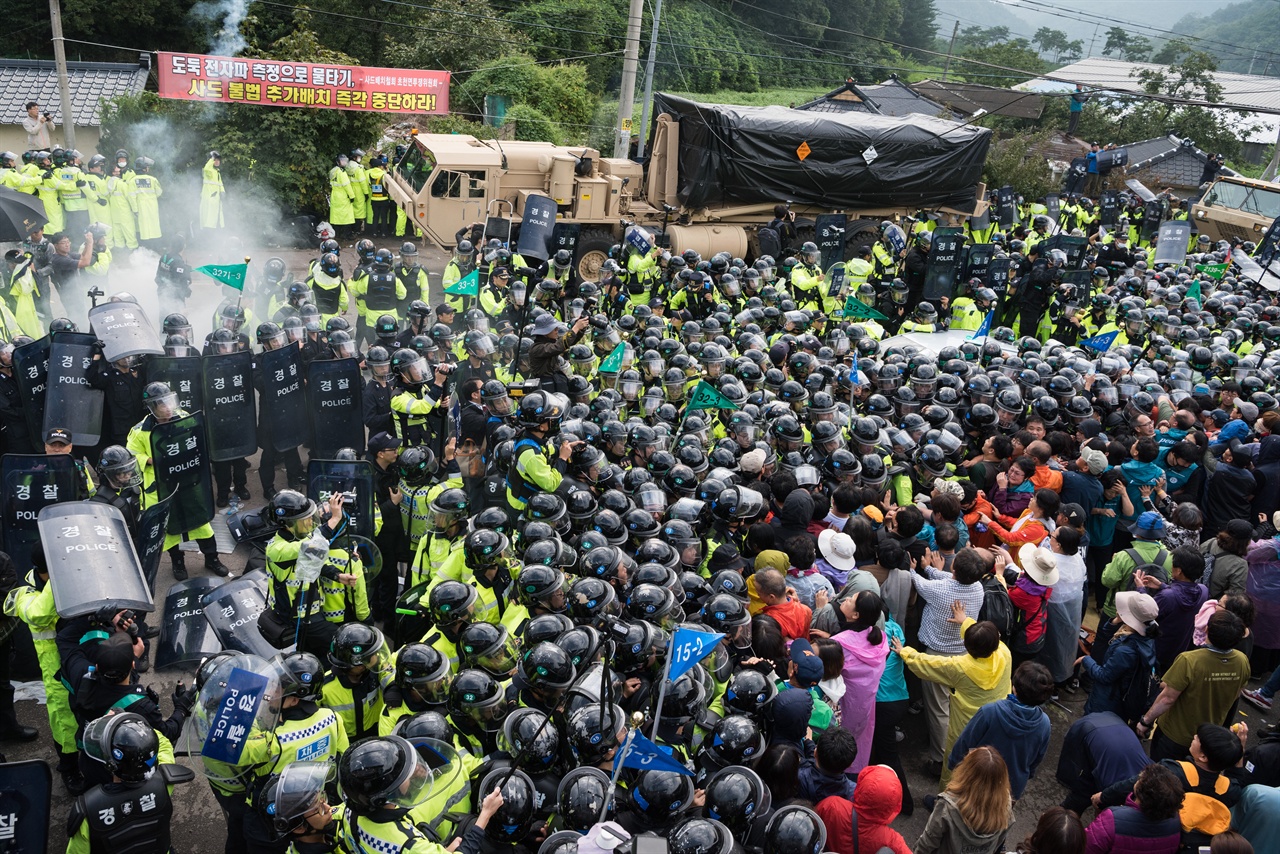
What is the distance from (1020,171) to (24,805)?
28.1 metres

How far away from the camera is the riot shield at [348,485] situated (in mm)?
6922

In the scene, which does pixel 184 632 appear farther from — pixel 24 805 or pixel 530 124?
pixel 530 124

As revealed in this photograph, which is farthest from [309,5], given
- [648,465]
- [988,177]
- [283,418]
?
[648,465]

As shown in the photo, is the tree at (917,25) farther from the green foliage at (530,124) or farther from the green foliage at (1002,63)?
the green foliage at (530,124)

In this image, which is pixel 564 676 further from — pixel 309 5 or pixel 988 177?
pixel 309 5

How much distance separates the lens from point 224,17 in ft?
93.9

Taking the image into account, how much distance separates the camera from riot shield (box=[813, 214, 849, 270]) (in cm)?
1684

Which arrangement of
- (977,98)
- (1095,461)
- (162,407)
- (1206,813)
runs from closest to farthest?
(1206,813), (162,407), (1095,461), (977,98)

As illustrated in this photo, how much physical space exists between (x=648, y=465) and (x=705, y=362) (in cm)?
247

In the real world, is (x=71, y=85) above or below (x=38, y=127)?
above

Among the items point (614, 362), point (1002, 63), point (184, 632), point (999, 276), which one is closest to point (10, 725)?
point (184, 632)

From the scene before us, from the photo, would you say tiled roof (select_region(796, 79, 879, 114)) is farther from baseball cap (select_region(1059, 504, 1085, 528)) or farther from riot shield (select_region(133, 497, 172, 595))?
riot shield (select_region(133, 497, 172, 595))

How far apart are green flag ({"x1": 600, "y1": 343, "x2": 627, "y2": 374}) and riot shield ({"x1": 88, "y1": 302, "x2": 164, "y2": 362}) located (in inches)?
163

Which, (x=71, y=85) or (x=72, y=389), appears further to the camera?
(x=71, y=85)
